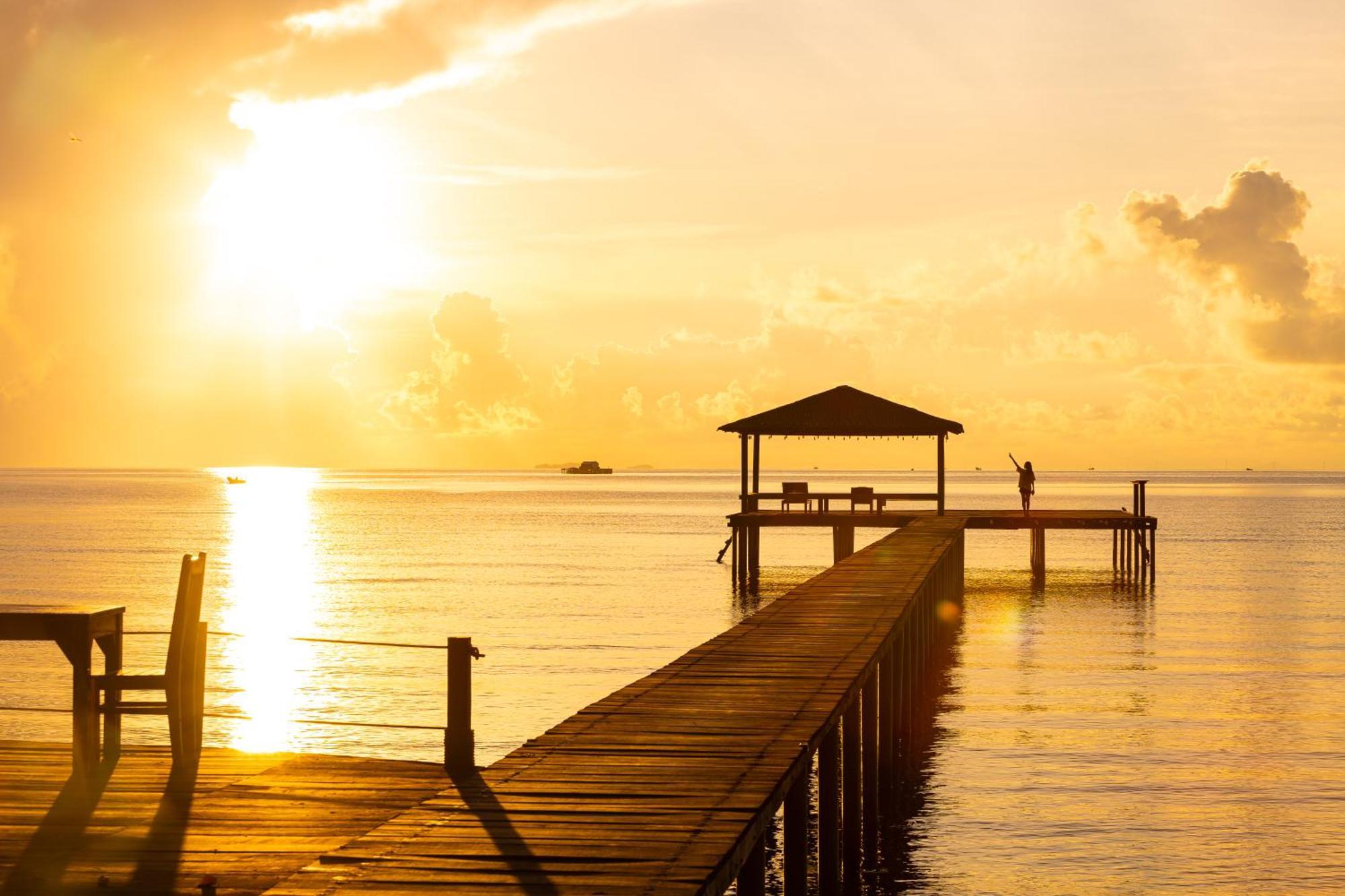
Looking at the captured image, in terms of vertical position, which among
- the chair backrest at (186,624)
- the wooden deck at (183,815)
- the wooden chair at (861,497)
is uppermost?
the chair backrest at (186,624)

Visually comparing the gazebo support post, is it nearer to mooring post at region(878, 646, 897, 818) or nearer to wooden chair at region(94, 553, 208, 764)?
mooring post at region(878, 646, 897, 818)

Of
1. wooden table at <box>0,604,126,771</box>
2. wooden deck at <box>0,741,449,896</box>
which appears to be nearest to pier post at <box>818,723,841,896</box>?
wooden deck at <box>0,741,449,896</box>

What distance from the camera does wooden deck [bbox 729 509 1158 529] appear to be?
40531 mm

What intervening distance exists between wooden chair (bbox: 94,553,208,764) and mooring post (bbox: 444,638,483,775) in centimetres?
175

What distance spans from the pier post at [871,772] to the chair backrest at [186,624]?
574cm

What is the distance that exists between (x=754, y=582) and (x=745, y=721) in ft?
111

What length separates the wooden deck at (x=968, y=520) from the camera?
40.5 metres

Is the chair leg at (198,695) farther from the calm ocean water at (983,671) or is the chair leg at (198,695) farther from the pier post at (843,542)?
the pier post at (843,542)

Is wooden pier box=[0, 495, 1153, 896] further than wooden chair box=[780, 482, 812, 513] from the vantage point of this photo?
No

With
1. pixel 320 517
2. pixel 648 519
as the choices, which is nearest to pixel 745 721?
pixel 648 519

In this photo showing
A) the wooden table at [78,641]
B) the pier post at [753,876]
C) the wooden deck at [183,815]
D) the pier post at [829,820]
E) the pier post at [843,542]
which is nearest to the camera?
the pier post at [753,876]

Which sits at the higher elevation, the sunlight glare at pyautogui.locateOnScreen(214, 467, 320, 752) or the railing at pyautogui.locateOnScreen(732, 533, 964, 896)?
the railing at pyautogui.locateOnScreen(732, 533, 964, 896)

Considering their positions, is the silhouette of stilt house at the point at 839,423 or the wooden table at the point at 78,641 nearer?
the wooden table at the point at 78,641

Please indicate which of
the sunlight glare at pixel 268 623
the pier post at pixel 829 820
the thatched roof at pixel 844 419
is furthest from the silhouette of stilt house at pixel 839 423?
the pier post at pixel 829 820
